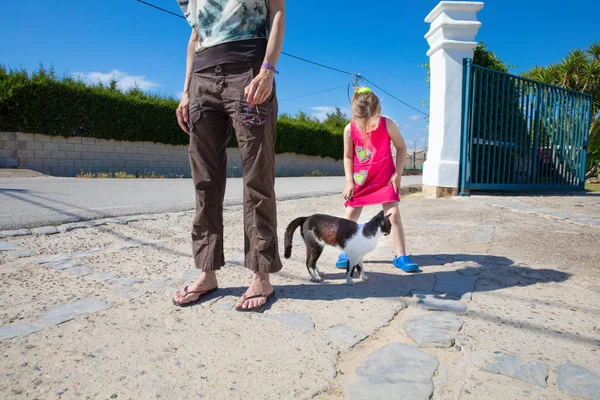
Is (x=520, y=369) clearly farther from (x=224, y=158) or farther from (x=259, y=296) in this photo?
A: (x=224, y=158)

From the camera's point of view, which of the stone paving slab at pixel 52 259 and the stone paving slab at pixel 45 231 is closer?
the stone paving slab at pixel 52 259

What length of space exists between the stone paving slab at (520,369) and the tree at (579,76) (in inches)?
667

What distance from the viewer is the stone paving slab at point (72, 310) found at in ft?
6.13

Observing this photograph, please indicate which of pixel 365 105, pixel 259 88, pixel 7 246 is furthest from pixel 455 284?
pixel 7 246

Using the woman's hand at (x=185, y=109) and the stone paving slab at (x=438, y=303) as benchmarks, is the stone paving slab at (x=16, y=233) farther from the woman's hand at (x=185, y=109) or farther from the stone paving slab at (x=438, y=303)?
the stone paving slab at (x=438, y=303)

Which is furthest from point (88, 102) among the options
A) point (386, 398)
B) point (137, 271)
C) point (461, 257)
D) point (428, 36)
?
point (386, 398)

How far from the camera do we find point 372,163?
3.03 meters

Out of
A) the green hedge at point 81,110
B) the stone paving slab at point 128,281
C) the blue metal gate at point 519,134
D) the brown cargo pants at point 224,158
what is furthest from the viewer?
the green hedge at point 81,110

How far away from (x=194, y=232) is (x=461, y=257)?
2206mm

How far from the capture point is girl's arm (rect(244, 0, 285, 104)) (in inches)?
77.3

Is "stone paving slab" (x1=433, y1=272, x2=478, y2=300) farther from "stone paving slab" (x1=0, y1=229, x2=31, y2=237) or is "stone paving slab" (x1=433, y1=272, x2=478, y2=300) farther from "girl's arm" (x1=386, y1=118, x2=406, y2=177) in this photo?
"stone paving slab" (x1=0, y1=229, x2=31, y2=237)

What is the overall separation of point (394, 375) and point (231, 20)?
189 cm

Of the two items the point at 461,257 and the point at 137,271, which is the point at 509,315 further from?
the point at 137,271

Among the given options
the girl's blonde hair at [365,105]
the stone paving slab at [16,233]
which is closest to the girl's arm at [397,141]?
the girl's blonde hair at [365,105]
